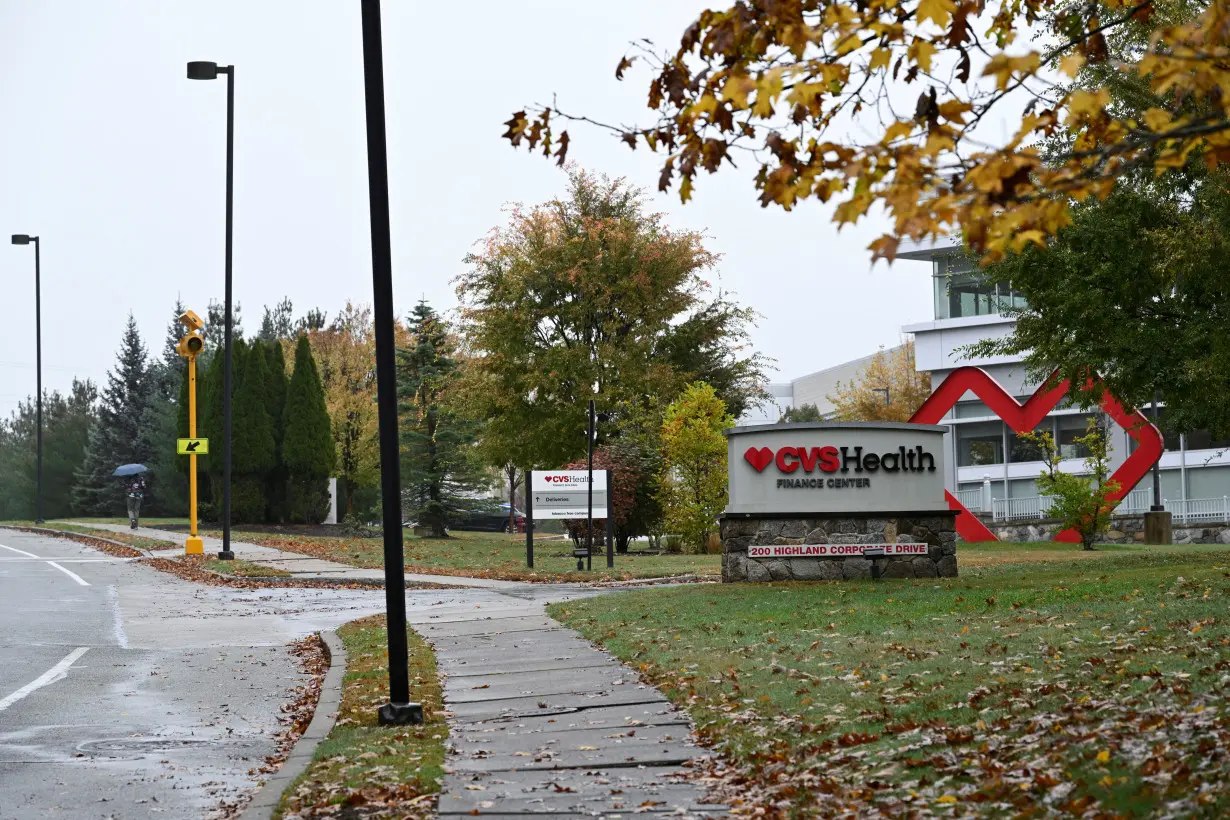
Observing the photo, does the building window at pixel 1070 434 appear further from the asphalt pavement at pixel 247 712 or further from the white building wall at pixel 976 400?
the asphalt pavement at pixel 247 712

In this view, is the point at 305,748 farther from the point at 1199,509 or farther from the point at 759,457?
the point at 1199,509

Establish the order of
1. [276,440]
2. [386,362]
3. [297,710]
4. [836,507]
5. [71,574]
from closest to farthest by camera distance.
Result: [386,362]
[297,710]
[836,507]
[71,574]
[276,440]

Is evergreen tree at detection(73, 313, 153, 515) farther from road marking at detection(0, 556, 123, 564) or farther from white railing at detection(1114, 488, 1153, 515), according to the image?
white railing at detection(1114, 488, 1153, 515)

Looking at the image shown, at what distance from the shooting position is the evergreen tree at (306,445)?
1971 inches

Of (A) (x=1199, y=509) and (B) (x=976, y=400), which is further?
(B) (x=976, y=400)

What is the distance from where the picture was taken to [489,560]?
30734mm

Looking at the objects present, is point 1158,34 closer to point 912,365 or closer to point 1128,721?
point 1128,721

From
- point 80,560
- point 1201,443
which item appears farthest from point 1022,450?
point 80,560

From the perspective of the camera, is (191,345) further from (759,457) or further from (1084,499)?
(1084,499)

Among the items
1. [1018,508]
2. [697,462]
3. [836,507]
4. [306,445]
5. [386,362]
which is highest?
[306,445]

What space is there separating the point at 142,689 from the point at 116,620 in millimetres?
6726

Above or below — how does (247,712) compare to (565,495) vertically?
below

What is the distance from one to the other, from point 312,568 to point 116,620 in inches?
377

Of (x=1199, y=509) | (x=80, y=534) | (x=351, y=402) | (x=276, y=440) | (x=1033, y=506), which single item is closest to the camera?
(x=80, y=534)
